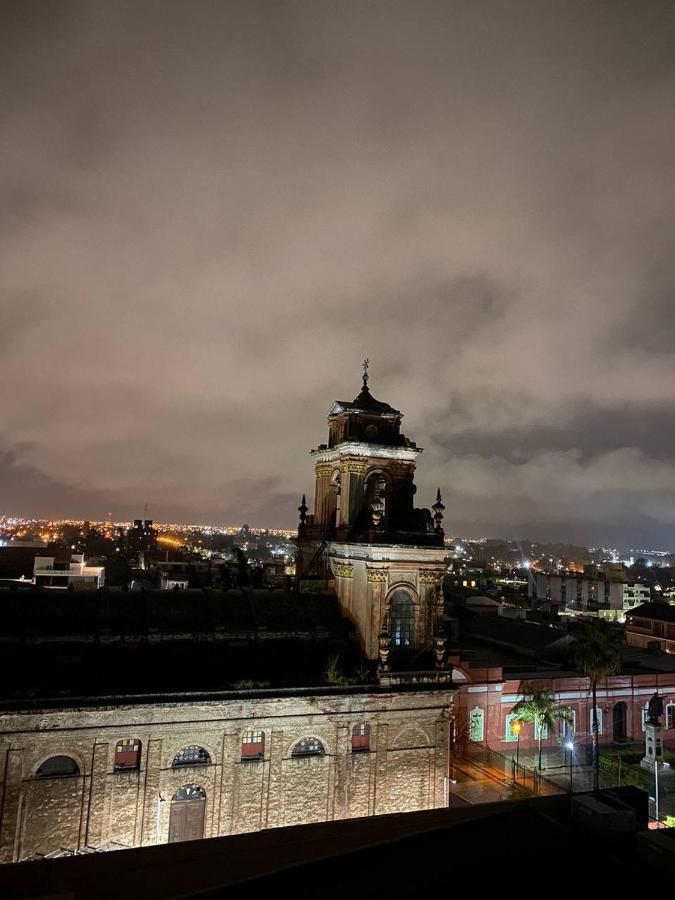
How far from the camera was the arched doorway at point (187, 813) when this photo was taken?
85.7 ft

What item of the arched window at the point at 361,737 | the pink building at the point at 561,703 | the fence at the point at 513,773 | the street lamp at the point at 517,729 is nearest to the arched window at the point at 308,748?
the arched window at the point at 361,737

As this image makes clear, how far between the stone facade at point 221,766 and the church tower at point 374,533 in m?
4.07

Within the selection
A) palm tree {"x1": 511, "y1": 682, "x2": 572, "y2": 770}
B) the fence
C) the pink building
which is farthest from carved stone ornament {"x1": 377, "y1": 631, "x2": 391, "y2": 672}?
palm tree {"x1": 511, "y1": 682, "x2": 572, "y2": 770}

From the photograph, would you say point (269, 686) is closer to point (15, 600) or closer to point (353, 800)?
point (353, 800)

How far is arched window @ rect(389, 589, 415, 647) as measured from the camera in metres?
32.5

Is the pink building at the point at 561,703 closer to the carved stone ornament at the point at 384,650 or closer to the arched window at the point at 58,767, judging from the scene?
the carved stone ornament at the point at 384,650

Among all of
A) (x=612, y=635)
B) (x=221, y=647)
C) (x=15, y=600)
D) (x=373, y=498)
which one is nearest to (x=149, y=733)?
A: (x=221, y=647)

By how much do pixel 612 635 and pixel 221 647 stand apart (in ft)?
81.5

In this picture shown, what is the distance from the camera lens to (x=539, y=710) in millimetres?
39750

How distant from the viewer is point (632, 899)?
391 inches

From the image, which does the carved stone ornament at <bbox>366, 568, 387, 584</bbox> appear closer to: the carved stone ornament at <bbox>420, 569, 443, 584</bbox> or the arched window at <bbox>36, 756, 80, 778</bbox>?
the carved stone ornament at <bbox>420, 569, 443, 584</bbox>

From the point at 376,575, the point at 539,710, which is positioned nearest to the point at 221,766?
the point at 376,575

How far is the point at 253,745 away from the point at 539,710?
21068mm

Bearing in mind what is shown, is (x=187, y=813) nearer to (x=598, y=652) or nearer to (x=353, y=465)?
(x=353, y=465)
